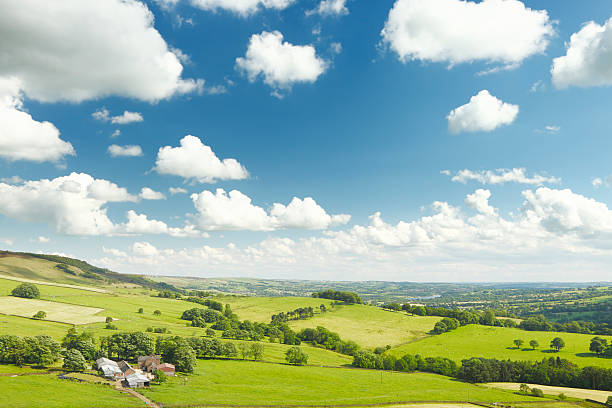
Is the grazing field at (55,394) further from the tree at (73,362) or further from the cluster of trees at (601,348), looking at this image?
the cluster of trees at (601,348)

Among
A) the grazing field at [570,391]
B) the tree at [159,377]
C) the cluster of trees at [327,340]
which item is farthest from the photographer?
the cluster of trees at [327,340]

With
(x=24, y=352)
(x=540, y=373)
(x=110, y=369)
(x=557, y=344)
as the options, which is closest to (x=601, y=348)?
(x=557, y=344)

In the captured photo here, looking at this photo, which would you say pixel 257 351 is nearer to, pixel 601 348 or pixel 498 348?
pixel 498 348

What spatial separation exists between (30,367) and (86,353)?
53.1 ft

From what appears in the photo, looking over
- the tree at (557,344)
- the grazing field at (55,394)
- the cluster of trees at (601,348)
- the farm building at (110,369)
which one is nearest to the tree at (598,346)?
the cluster of trees at (601,348)

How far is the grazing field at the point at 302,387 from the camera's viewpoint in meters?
87.7

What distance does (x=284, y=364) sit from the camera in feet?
440

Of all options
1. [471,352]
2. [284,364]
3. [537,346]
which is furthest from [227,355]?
[537,346]

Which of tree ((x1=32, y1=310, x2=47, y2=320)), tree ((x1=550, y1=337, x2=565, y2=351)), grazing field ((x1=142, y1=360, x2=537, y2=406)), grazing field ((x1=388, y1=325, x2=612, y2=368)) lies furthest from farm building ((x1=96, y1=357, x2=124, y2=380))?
tree ((x1=550, y1=337, x2=565, y2=351))

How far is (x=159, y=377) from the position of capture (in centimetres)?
9831

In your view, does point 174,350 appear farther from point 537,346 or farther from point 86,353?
point 537,346

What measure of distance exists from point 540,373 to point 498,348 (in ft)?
141

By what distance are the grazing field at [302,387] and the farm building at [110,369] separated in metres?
14.2

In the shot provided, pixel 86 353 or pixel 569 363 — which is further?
pixel 569 363
